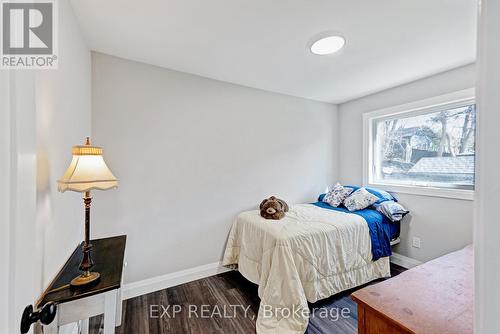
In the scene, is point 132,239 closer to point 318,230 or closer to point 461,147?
point 318,230

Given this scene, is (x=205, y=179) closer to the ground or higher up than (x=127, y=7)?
closer to the ground

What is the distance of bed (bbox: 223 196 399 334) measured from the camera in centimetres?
174

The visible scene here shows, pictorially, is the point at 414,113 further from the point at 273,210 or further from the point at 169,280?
the point at 169,280

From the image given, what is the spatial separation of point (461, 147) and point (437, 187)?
0.49 m

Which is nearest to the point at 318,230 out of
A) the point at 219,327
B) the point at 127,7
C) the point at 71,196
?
the point at 219,327

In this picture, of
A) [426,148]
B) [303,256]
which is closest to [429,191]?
[426,148]

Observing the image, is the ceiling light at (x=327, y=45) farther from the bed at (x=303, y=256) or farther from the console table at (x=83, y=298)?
the console table at (x=83, y=298)

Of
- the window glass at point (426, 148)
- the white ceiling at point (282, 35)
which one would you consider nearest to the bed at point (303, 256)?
the window glass at point (426, 148)

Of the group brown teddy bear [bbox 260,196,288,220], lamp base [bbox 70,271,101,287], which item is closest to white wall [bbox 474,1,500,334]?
lamp base [bbox 70,271,101,287]

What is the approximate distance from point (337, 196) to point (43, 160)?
119 inches

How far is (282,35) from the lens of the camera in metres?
1.75

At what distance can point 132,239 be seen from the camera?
212 cm

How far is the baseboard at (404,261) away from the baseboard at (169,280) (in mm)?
2140

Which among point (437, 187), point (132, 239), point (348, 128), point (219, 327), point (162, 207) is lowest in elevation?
point (219, 327)
